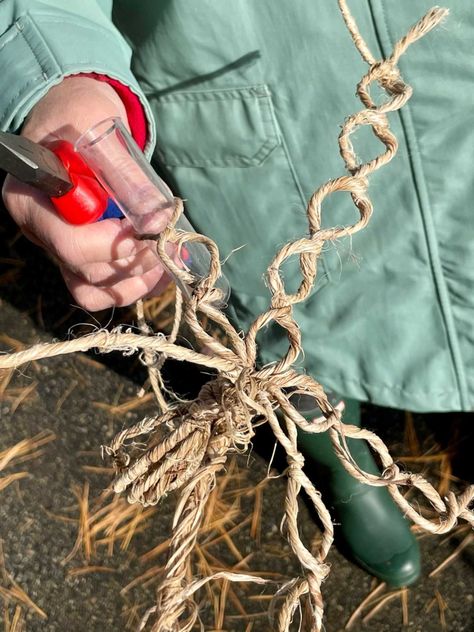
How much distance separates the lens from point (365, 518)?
1.22m

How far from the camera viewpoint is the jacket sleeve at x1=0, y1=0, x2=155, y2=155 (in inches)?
25.5

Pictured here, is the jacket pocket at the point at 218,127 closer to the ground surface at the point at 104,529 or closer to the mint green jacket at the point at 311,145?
the mint green jacket at the point at 311,145

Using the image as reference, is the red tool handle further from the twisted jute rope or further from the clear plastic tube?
the twisted jute rope

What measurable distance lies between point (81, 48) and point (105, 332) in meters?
0.32

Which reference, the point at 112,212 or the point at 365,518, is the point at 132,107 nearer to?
the point at 112,212

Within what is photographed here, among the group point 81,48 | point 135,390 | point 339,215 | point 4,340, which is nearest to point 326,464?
point 135,390

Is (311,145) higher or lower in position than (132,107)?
lower

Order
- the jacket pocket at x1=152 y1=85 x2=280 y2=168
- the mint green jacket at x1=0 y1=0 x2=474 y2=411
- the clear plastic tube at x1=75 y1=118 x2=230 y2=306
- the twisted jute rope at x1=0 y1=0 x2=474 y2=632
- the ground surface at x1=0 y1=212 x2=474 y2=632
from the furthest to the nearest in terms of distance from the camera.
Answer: the ground surface at x1=0 y1=212 x2=474 y2=632, the jacket pocket at x1=152 y1=85 x2=280 y2=168, the mint green jacket at x1=0 y1=0 x2=474 y2=411, the clear plastic tube at x1=75 y1=118 x2=230 y2=306, the twisted jute rope at x1=0 y1=0 x2=474 y2=632

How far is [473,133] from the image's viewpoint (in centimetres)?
73

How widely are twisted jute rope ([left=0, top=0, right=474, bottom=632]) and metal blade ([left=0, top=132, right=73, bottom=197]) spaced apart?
12cm

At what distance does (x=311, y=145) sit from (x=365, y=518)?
69 centimetres

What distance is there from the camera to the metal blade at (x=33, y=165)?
54cm

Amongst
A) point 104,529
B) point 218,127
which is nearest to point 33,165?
point 218,127

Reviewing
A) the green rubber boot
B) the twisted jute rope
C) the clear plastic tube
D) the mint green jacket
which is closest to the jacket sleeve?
the mint green jacket
